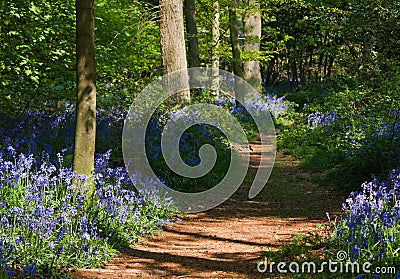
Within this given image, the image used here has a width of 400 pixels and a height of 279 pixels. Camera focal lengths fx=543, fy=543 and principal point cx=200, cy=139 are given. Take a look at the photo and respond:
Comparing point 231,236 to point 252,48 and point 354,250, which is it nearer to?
point 354,250

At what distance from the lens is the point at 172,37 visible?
10.7 meters

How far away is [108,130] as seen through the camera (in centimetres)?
966

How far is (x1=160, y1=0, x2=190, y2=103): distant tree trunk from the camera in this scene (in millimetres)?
10565


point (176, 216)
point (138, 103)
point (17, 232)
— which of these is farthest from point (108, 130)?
point (17, 232)

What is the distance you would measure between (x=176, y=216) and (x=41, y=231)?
2750 millimetres

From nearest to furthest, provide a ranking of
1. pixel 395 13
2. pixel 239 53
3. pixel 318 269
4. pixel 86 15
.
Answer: pixel 318 269 → pixel 86 15 → pixel 395 13 → pixel 239 53

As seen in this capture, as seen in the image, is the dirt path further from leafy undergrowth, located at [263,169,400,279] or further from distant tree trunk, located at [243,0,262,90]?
distant tree trunk, located at [243,0,262,90]

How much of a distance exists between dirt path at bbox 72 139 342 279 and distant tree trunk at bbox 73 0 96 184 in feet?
4.04

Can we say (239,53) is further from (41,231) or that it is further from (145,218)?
(41,231)

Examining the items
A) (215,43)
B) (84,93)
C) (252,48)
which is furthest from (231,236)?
(252,48)

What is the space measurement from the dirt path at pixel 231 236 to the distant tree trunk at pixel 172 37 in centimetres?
290

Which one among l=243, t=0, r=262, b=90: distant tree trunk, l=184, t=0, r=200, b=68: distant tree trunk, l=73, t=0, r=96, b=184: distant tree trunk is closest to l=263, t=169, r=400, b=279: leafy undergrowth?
l=73, t=0, r=96, b=184: distant tree trunk

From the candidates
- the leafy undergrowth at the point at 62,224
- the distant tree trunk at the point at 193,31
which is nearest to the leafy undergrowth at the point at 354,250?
the leafy undergrowth at the point at 62,224

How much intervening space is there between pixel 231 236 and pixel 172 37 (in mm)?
5368
